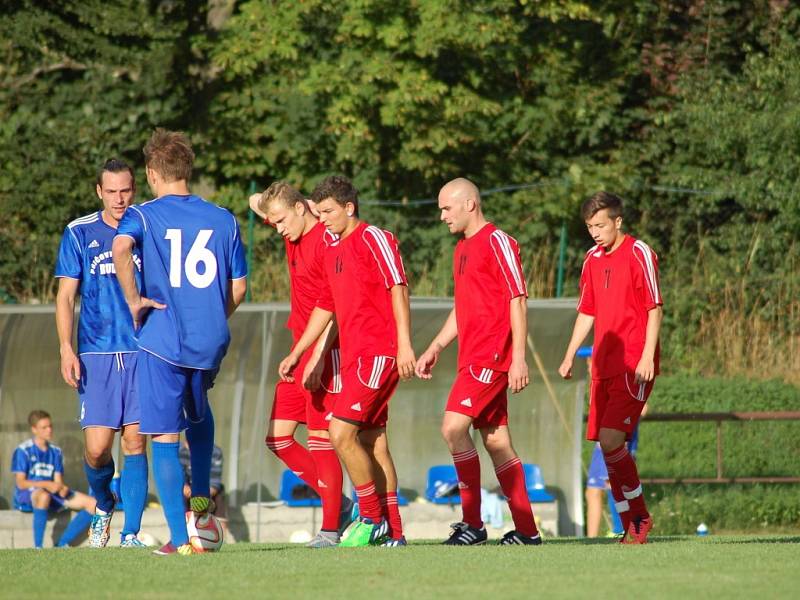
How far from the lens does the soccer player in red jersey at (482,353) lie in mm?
8328

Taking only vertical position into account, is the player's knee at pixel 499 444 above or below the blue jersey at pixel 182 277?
below

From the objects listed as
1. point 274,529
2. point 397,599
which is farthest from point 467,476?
point 274,529

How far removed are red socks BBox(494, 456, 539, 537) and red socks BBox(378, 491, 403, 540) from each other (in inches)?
26.2

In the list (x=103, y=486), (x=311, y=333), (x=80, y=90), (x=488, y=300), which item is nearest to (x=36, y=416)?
(x=103, y=486)

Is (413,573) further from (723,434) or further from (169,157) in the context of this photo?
(723,434)

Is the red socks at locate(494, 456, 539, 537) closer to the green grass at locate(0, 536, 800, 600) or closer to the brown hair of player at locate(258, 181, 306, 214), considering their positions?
the green grass at locate(0, 536, 800, 600)

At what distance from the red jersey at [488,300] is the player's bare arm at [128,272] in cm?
198

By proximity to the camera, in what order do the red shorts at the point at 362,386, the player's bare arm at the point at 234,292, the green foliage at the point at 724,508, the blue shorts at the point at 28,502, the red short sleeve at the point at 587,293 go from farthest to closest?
the green foliage at the point at 724,508
the blue shorts at the point at 28,502
the red short sleeve at the point at 587,293
the red shorts at the point at 362,386
the player's bare arm at the point at 234,292

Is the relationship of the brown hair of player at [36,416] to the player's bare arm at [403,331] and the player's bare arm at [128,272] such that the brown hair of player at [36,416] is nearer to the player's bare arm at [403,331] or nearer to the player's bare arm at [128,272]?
the player's bare arm at [403,331]

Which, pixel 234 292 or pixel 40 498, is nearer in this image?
pixel 234 292

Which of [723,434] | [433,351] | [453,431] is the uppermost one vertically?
[433,351]

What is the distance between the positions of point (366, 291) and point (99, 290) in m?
1.75

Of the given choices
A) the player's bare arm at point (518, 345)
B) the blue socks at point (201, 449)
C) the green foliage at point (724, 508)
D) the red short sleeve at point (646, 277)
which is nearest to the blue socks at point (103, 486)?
the blue socks at point (201, 449)

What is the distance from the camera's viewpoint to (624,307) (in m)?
8.62
